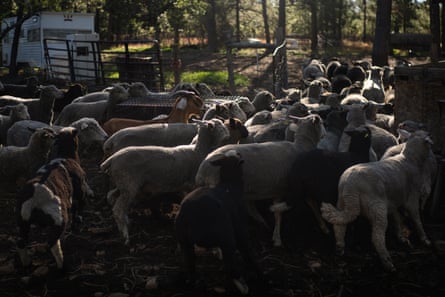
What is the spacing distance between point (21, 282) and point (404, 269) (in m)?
3.88

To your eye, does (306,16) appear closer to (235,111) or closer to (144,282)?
(235,111)

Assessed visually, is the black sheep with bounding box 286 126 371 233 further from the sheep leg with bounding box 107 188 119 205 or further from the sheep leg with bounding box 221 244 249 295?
the sheep leg with bounding box 107 188 119 205

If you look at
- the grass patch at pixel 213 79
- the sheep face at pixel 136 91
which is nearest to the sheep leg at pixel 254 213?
the sheep face at pixel 136 91

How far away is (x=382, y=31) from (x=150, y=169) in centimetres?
1538

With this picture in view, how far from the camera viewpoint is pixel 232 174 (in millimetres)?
5969

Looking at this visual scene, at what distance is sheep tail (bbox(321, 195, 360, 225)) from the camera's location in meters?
6.02

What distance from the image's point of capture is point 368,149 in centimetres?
734

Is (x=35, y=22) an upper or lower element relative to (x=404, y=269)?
upper

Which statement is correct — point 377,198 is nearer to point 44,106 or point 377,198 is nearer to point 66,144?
point 66,144

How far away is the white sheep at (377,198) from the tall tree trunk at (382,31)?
14.4m

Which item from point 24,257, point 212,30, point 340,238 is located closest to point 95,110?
point 24,257

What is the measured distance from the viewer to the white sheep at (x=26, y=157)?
8297 millimetres

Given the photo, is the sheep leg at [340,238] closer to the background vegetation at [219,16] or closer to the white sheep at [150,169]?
the white sheep at [150,169]

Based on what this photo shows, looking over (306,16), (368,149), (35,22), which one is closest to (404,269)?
(368,149)
